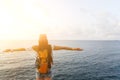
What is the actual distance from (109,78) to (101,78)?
2.74m

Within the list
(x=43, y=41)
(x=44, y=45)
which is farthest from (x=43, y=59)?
(x=43, y=41)

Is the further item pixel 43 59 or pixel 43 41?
pixel 43 59

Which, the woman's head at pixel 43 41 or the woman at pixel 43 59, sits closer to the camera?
the woman's head at pixel 43 41

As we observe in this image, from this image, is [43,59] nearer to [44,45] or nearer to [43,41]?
[44,45]

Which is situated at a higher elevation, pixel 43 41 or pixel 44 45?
pixel 43 41

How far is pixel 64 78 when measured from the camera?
2174 inches

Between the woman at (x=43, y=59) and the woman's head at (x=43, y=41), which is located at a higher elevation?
the woman's head at (x=43, y=41)

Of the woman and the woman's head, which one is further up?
the woman's head

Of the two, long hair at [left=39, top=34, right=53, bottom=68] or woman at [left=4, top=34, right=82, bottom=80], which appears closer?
long hair at [left=39, top=34, right=53, bottom=68]

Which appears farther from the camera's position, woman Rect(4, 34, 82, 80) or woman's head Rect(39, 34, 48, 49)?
woman Rect(4, 34, 82, 80)

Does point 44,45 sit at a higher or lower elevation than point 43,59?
higher

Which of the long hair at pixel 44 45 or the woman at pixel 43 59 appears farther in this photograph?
the woman at pixel 43 59

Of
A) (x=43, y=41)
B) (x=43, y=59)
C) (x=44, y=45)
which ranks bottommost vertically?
(x=43, y=59)

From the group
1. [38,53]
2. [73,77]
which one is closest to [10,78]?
[73,77]
